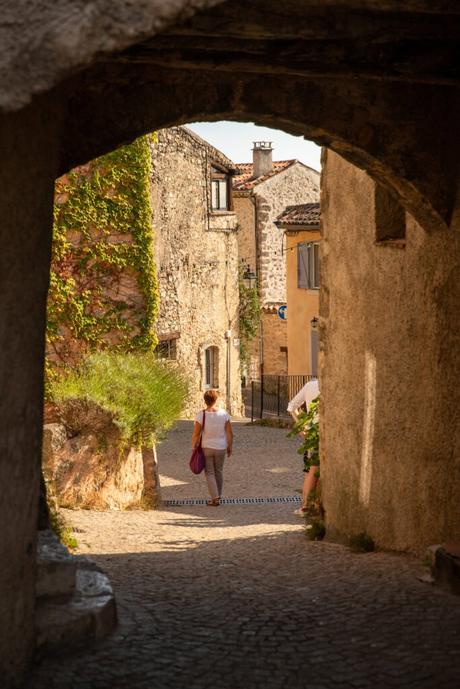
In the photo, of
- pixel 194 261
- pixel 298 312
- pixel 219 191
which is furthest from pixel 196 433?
pixel 298 312

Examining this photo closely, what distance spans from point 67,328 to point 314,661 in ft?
36.7

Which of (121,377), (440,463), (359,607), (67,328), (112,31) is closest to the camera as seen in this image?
(112,31)

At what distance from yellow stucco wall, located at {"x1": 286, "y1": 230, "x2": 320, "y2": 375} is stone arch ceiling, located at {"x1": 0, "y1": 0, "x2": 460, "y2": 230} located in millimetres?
22850

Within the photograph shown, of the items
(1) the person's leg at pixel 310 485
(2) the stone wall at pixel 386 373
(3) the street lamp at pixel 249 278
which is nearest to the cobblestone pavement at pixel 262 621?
(2) the stone wall at pixel 386 373

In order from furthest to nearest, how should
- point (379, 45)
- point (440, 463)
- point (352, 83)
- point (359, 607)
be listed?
point (440, 463), point (352, 83), point (359, 607), point (379, 45)

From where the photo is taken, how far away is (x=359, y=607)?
580cm

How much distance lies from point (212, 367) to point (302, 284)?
402 centimetres

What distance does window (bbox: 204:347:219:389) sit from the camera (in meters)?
27.4

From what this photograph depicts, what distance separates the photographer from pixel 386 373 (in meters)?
7.77

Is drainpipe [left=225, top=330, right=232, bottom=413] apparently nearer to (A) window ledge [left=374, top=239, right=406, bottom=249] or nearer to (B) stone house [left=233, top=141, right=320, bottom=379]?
(B) stone house [left=233, top=141, right=320, bottom=379]

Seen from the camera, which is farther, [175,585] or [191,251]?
[191,251]

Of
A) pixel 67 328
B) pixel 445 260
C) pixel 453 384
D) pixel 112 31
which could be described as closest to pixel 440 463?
pixel 453 384

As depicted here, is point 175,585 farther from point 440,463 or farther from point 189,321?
point 189,321

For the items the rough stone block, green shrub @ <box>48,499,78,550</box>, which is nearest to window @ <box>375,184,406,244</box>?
Result: green shrub @ <box>48,499,78,550</box>
